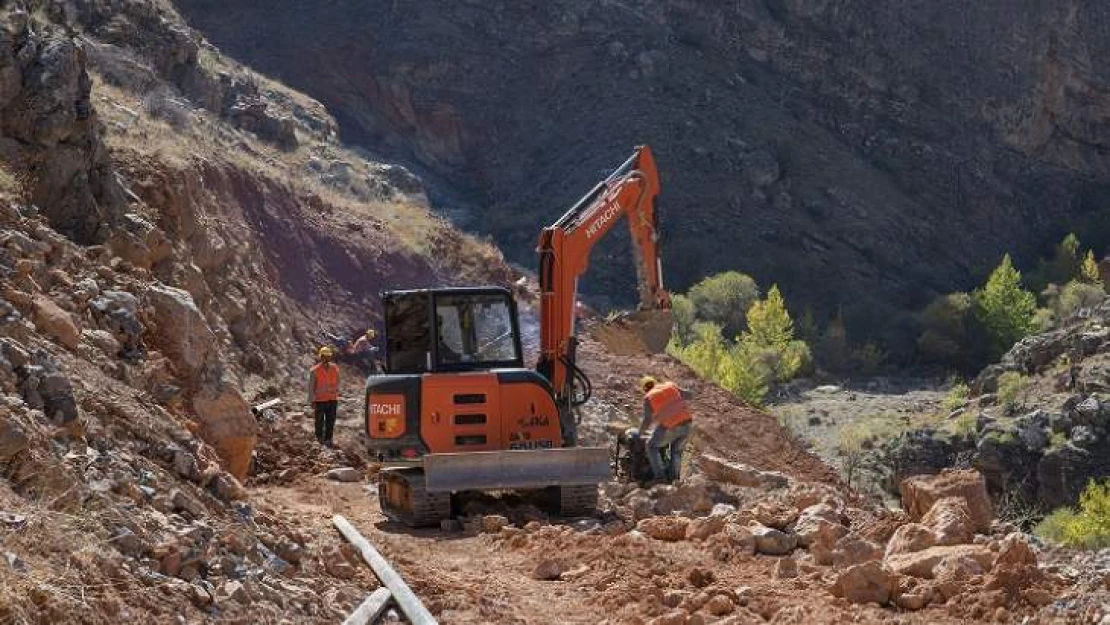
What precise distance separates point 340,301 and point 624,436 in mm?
10746

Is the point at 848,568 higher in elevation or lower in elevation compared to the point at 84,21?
lower

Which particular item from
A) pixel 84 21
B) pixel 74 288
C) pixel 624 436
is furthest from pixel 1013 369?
pixel 74 288

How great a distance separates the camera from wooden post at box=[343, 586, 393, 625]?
805 cm

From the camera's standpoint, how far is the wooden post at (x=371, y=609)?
8047mm

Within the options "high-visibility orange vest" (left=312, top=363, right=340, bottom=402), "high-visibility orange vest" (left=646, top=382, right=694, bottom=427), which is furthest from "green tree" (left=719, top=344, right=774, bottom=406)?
"high-visibility orange vest" (left=646, top=382, right=694, bottom=427)

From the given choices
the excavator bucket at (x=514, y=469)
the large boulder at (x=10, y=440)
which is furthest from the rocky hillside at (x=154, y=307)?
the excavator bucket at (x=514, y=469)

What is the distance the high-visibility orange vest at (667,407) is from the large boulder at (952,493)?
4.09 meters

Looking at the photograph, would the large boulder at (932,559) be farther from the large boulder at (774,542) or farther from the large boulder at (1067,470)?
the large boulder at (1067,470)

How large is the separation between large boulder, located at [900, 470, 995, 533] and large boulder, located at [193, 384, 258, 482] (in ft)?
21.4

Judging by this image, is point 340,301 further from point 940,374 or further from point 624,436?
point 940,374

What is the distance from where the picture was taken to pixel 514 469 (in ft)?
44.2

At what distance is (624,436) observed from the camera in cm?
1662

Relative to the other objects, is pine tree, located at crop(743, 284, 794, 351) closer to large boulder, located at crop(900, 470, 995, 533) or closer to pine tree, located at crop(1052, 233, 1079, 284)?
pine tree, located at crop(1052, 233, 1079, 284)

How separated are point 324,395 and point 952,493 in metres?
9.68
